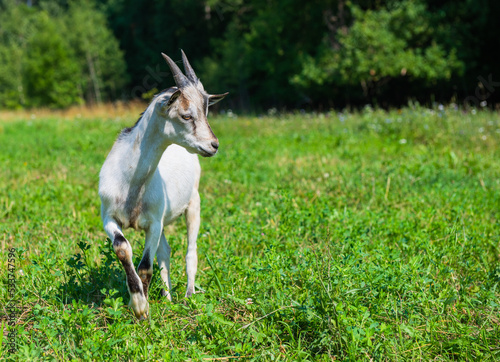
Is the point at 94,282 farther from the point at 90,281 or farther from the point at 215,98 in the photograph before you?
the point at 215,98

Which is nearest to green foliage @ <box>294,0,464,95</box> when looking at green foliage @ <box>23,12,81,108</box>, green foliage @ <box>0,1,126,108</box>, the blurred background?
the blurred background

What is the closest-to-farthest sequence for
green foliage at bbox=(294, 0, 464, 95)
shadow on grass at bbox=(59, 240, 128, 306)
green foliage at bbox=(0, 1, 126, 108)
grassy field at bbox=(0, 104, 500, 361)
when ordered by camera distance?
grassy field at bbox=(0, 104, 500, 361)
shadow on grass at bbox=(59, 240, 128, 306)
green foliage at bbox=(294, 0, 464, 95)
green foliage at bbox=(0, 1, 126, 108)

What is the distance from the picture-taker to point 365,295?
3.11m

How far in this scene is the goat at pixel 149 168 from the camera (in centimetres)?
306

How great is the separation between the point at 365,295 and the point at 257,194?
326cm

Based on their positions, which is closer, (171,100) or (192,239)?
(171,100)

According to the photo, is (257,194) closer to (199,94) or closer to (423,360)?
(199,94)

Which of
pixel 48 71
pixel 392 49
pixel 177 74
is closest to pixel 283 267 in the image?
pixel 177 74

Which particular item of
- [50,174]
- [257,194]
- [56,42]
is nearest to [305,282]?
[257,194]

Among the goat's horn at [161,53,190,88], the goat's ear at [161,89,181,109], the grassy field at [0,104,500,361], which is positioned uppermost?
the goat's horn at [161,53,190,88]

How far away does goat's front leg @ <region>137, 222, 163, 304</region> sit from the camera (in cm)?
322

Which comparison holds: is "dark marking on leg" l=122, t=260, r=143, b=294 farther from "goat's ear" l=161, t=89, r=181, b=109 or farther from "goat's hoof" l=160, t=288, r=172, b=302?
"goat's ear" l=161, t=89, r=181, b=109

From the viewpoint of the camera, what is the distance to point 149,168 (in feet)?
10.7

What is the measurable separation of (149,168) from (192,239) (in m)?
0.87
